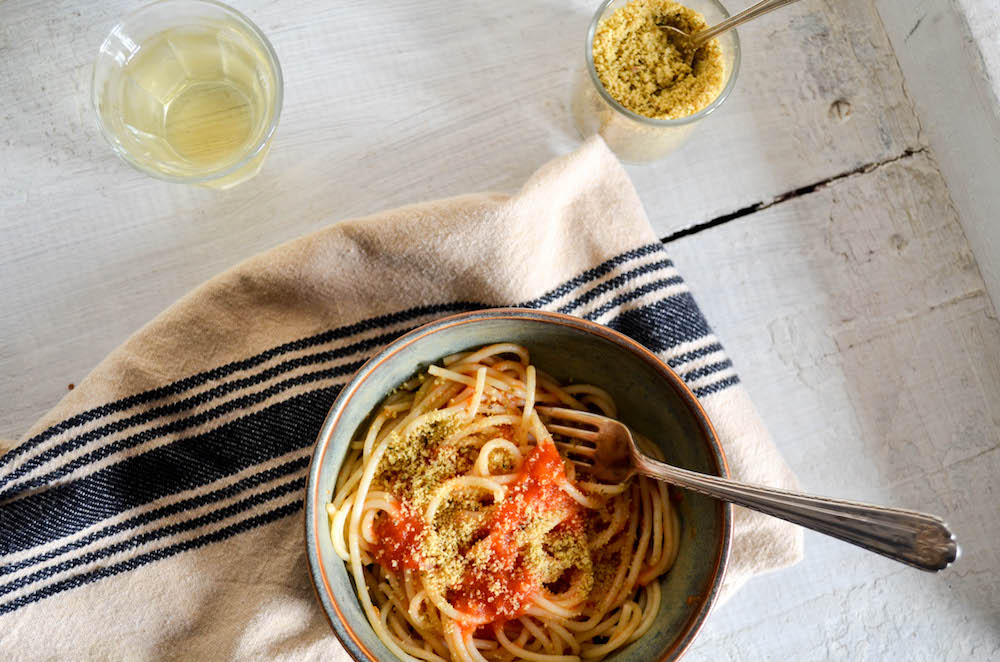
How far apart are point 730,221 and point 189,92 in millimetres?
1033

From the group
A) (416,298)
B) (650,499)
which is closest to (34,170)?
(416,298)

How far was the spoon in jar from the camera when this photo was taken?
1342 mm

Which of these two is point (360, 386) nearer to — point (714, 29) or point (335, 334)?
point (335, 334)

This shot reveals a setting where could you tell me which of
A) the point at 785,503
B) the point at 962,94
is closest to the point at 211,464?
the point at 785,503

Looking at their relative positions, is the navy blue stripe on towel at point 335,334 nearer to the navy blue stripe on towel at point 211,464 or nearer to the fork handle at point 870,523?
the navy blue stripe on towel at point 211,464

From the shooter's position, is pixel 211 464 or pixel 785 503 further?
pixel 211 464

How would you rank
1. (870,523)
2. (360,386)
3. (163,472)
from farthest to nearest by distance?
1. (163,472)
2. (360,386)
3. (870,523)

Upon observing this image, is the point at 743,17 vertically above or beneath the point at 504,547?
above

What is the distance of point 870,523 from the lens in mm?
950

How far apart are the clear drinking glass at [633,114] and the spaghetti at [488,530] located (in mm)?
439

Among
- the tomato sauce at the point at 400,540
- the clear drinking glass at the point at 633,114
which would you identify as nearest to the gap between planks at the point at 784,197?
the clear drinking glass at the point at 633,114

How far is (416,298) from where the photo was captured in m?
1.35

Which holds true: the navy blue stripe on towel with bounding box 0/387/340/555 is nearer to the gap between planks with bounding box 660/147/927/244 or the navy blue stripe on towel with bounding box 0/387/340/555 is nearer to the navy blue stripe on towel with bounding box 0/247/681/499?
the navy blue stripe on towel with bounding box 0/247/681/499

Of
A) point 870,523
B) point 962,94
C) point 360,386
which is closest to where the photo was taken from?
point 870,523
